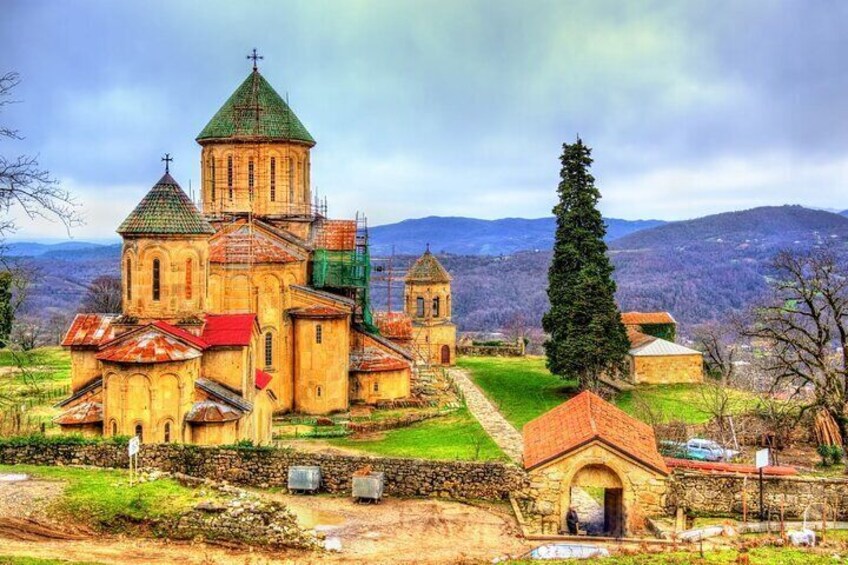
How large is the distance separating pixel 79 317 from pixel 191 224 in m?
5.13

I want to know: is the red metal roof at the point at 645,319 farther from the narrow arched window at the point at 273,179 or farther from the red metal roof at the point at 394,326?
the narrow arched window at the point at 273,179

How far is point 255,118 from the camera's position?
116 ft

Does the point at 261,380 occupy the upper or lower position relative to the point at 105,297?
lower

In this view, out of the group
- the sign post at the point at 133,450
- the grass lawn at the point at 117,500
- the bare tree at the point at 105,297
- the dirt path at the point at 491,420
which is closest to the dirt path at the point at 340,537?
the grass lawn at the point at 117,500

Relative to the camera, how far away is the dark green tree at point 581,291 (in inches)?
1425

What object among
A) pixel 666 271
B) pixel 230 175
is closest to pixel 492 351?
pixel 230 175

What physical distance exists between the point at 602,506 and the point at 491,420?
43.0 feet

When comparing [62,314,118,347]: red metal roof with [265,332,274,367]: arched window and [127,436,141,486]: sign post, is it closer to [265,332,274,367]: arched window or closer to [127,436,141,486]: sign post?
[265,332,274,367]: arched window

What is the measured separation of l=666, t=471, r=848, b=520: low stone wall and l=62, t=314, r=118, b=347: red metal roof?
679 inches

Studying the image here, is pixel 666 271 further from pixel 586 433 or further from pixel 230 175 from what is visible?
pixel 586 433

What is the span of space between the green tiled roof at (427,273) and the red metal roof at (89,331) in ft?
75.4

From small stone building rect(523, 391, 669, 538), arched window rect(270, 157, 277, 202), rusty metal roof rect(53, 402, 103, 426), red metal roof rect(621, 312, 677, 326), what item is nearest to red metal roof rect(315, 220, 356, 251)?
arched window rect(270, 157, 277, 202)

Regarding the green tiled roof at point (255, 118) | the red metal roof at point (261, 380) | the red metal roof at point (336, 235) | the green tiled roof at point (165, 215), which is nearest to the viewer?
the green tiled roof at point (165, 215)

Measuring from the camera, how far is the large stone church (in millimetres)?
23625
